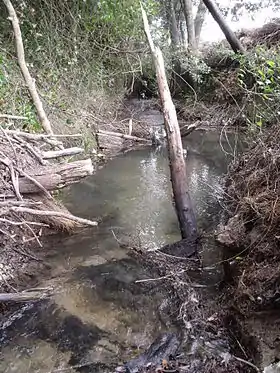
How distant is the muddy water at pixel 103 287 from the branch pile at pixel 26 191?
0.34 m

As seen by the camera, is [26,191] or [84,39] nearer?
[26,191]

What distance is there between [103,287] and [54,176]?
4.90ft

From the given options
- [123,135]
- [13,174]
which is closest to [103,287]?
[13,174]

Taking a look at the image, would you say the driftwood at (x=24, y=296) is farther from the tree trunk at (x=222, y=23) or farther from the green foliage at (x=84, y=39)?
the tree trunk at (x=222, y=23)

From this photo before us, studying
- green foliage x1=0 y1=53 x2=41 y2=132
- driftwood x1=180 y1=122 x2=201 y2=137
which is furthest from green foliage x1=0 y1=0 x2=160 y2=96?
driftwood x1=180 y1=122 x2=201 y2=137

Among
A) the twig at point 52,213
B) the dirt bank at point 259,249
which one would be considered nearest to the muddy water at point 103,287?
the twig at point 52,213

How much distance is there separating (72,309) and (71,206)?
2.57 metres

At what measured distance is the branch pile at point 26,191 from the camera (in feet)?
14.4

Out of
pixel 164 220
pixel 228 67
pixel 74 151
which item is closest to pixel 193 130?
pixel 228 67

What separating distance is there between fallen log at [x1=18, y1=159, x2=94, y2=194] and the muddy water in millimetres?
751

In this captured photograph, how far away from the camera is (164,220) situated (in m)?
5.90

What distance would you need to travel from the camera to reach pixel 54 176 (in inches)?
193

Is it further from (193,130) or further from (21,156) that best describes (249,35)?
(21,156)

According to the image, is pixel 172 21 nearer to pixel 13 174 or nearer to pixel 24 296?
pixel 13 174
